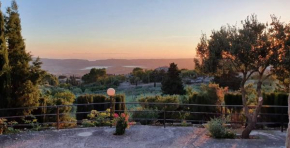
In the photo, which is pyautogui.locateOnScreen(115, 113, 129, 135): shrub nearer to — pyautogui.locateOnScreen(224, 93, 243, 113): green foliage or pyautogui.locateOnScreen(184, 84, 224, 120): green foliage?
pyautogui.locateOnScreen(224, 93, 243, 113): green foliage

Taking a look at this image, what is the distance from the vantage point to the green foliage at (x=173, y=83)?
25750mm

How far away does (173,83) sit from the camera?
2592 cm

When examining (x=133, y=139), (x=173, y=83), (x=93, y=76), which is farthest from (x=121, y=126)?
(x=93, y=76)

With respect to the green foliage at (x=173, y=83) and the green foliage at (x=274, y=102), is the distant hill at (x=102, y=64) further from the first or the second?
the green foliage at (x=274, y=102)

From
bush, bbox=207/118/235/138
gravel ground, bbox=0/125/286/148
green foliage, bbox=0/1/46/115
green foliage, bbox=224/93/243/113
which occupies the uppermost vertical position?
green foliage, bbox=0/1/46/115

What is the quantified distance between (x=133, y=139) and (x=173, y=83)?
19.5m

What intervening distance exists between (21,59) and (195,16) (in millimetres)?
7388

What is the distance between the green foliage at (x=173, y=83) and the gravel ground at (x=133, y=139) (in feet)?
59.3

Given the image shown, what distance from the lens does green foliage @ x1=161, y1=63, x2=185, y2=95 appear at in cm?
2575

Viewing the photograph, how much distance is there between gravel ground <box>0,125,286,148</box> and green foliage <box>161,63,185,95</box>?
711 inches

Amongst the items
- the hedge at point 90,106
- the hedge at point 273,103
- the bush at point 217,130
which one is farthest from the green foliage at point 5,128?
the hedge at point 273,103

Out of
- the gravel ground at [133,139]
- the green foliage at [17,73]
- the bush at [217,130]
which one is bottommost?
the gravel ground at [133,139]

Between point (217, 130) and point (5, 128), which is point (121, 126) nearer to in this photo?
point (217, 130)

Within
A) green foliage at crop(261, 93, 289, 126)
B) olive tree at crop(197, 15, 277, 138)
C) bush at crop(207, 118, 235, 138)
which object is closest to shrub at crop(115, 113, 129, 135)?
bush at crop(207, 118, 235, 138)
